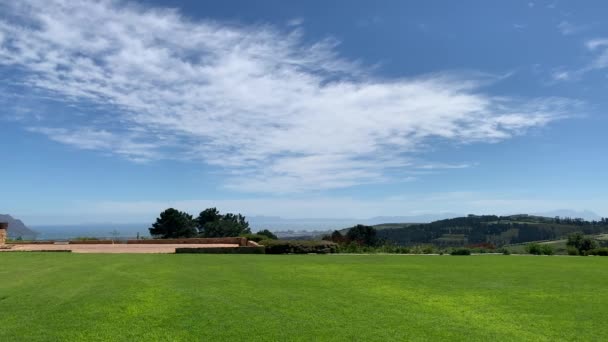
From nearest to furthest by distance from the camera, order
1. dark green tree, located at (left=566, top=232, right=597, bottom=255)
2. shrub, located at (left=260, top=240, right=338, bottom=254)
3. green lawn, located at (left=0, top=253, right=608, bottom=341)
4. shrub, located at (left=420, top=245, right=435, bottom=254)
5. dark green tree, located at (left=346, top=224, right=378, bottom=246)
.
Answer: green lawn, located at (left=0, top=253, right=608, bottom=341) < shrub, located at (left=260, top=240, right=338, bottom=254) < dark green tree, located at (left=566, top=232, right=597, bottom=255) < shrub, located at (left=420, top=245, right=435, bottom=254) < dark green tree, located at (left=346, top=224, right=378, bottom=246)

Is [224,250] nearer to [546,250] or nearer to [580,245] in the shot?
[546,250]

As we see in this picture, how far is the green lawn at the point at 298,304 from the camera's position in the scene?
6.85m

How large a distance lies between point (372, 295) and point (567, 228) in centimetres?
8363

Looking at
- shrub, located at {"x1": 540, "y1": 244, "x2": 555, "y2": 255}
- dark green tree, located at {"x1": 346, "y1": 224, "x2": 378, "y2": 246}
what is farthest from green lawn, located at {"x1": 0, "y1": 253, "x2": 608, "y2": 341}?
dark green tree, located at {"x1": 346, "y1": 224, "x2": 378, "y2": 246}

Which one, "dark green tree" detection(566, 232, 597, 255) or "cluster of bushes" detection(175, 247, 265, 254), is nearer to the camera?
"cluster of bushes" detection(175, 247, 265, 254)

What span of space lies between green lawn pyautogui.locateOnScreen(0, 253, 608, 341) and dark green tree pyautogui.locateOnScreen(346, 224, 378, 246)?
15.3 meters

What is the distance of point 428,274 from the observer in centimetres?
1323

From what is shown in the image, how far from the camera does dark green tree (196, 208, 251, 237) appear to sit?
43375 mm

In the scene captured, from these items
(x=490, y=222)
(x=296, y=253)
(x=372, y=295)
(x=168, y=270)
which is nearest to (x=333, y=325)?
(x=372, y=295)

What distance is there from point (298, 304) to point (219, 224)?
37117mm

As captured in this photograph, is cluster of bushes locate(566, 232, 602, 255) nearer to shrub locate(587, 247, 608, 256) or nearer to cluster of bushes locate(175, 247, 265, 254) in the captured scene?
shrub locate(587, 247, 608, 256)

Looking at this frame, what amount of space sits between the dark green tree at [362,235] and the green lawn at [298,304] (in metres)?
15.3

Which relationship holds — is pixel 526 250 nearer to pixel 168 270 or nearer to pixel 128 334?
pixel 168 270

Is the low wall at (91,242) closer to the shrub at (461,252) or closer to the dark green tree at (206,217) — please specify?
the dark green tree at (206,217)
